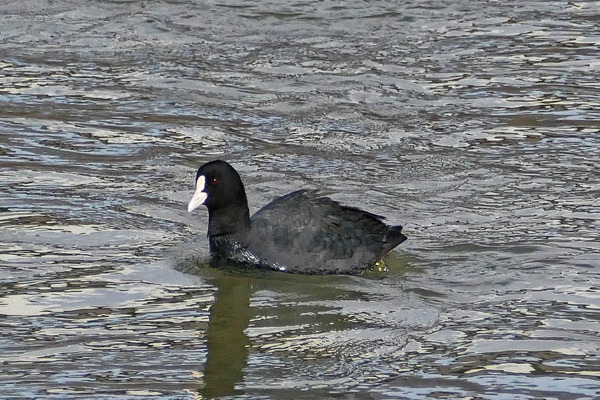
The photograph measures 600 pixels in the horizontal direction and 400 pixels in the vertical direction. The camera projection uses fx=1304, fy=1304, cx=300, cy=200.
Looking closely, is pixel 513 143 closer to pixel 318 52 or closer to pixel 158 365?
pixel 318 52

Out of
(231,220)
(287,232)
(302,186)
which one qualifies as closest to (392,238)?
(287,232)

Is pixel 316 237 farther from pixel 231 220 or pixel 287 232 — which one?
pixel 231 220

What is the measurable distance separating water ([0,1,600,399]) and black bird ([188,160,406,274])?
0.14 m

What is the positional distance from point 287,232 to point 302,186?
5.64 feet

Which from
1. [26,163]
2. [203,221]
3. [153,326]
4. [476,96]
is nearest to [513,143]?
[476,96]

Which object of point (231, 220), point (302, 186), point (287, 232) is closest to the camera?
point (287, 232)

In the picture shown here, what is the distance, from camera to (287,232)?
826 centimetres

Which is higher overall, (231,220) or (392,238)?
(231,220)

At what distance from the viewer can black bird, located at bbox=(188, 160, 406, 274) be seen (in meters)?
8.23

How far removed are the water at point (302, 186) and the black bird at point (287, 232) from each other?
0.14 meters

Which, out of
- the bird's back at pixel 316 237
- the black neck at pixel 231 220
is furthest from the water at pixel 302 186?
the black neck at pixel 231 220

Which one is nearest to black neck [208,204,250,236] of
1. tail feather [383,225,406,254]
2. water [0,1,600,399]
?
water [0,1,600,399]

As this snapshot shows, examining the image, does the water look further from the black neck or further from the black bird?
the black neck

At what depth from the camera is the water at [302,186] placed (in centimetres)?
654
